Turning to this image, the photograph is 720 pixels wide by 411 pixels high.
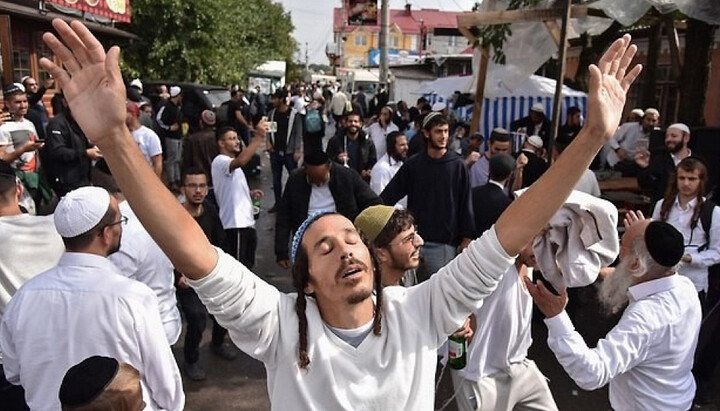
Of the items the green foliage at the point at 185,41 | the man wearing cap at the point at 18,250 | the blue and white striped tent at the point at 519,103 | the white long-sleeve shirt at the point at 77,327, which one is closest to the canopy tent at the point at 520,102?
the blue and white striped tent at the point at 519,103

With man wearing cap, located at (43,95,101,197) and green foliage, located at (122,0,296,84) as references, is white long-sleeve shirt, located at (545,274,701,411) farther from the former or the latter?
green foliage, located at (122,0,296,84)

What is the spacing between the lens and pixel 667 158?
6.13 metres

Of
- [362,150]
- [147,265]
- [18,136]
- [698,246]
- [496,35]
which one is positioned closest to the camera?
[147,265]

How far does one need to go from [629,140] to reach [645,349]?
22.4 ft

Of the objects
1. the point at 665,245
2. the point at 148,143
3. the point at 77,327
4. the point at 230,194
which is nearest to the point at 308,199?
the point at 230,194

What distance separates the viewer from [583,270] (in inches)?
87.4

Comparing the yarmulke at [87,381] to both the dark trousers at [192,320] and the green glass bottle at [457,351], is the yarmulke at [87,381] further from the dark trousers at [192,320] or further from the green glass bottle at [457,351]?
the dark trousers at [192,320]

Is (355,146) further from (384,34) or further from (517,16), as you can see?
(384,34)

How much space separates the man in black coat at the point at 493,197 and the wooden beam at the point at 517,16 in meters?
1.83

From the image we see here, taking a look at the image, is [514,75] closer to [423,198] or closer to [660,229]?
[423,198]

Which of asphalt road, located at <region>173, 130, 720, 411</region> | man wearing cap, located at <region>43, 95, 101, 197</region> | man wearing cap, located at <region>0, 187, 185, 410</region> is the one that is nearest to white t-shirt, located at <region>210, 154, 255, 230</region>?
asphalt road, located at <region>173, 130, 720, 411</region>

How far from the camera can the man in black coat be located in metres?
5.11

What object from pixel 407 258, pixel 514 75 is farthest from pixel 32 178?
pixel 514 75

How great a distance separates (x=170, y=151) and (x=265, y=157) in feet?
22.1
